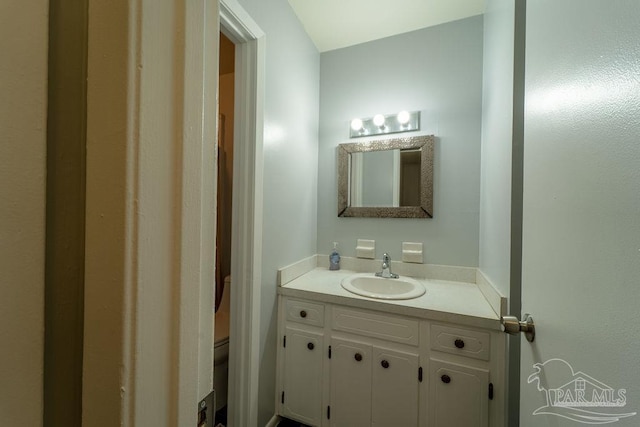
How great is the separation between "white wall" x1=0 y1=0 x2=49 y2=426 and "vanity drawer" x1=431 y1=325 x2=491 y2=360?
123 cm

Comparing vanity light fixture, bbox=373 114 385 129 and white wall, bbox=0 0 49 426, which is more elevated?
vanity light fixture, bbox=373 114 385 129

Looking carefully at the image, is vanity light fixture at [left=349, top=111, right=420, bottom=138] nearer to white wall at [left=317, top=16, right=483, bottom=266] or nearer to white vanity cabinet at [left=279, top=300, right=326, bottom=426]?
white wall at [left=317, top=16, right=483, bottom=266]

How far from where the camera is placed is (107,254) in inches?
10.9

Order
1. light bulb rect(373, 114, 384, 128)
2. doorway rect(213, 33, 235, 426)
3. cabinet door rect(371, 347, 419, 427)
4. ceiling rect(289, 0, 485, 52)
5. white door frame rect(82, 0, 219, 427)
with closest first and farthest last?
white door frame rect(82, 0, 219, 427) < cabinet door rect(371, 347, 419, 427) < ceiling rect(289, 0, 485, 52) < light bulb rect(373, 114, 384, 128) < doorway rect(213, 33, 235, 426)

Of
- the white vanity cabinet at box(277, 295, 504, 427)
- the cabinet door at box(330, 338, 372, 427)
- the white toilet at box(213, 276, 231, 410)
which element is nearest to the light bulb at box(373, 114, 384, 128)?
the white vanity cabinet at box(277, 295, 504, 427)

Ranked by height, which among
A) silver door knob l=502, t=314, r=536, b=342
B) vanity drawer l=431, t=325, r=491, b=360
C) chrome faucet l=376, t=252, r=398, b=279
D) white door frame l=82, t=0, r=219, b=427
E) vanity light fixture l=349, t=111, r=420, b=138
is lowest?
vanity drawer l=431, t=325, r=491, b=360

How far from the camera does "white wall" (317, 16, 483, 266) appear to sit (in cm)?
153

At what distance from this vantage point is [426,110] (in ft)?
5.34

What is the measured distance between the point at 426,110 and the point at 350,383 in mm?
1687

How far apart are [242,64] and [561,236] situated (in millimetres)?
1339

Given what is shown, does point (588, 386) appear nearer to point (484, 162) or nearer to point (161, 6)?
point (161, 6)

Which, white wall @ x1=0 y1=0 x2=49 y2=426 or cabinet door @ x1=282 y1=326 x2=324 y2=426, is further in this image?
cabinet door @ x1=282 y1=326 x2=324 y2=426

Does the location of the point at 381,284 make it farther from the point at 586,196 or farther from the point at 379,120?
the point at 586,196

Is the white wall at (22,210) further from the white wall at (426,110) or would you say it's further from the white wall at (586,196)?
the white wall at (426,110)
